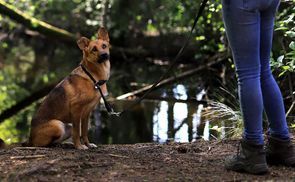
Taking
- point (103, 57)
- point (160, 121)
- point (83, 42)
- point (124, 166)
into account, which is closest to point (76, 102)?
point (103, 57)

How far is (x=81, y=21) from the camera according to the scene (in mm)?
18781

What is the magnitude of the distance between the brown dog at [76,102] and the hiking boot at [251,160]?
2.05 metres

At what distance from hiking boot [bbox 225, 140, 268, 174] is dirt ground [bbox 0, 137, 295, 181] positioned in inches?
2.2

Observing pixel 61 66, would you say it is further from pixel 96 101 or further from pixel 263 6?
pixel 263 6

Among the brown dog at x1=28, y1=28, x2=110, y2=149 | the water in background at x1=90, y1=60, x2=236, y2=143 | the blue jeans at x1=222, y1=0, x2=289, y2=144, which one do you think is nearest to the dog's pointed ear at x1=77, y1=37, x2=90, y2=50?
the brown dog at x1=28, y1=28, x2=110, y2=149

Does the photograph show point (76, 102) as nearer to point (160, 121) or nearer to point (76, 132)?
point (76, 132)

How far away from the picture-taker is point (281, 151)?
4254 millimetres

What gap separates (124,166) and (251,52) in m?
1.46

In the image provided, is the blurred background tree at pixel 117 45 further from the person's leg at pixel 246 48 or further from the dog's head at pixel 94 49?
the person's leg at pixel 246 48

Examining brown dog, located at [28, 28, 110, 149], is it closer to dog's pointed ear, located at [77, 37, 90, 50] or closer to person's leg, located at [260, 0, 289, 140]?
dog's pointed ear, located at [77, 37, 90, 50]

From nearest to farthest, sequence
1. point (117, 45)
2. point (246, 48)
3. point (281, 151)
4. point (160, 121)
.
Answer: point (246, 48)
point (281, 151)
point (160, 121)
point (117, 45)

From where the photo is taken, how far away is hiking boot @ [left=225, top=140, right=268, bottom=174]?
4000 millimetres

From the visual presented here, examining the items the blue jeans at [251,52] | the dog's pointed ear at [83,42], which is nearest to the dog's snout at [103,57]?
the dog's pointed ear at [83,42]

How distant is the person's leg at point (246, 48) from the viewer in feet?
12.5
